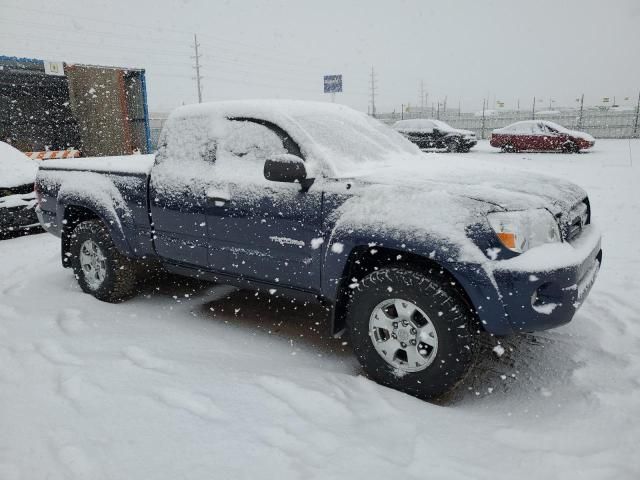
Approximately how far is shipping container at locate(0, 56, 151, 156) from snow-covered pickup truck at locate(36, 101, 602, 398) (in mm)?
8511

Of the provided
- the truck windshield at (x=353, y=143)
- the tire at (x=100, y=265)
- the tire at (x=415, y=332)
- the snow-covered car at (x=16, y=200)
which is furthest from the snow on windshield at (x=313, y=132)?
the snow-covered car at (x=16, y=200)

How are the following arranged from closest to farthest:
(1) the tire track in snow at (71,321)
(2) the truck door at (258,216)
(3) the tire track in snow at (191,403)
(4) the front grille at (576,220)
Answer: (3) the tire track in snow at (191,403) → (4) the front grille at (576,220) → (2) the truck door at (258,216) → (1) the tire track in snow at (71,321)

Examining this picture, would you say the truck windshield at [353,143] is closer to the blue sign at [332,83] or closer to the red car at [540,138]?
the red car at [540,138]

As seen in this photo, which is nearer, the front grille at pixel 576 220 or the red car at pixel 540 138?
the front grille at pixel 576 220

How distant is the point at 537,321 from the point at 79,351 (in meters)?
2.94

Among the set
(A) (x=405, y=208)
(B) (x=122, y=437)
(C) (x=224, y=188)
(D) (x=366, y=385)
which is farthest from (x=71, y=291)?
(A) (x=405, y=208)

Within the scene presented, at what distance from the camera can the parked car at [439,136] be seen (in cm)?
1953

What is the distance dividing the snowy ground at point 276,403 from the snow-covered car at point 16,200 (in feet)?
10.1

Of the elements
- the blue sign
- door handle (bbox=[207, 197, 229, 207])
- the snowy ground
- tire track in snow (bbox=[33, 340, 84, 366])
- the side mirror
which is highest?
the blue sign

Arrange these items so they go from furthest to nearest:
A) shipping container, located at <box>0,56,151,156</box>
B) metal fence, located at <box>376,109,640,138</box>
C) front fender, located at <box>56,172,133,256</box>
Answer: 1. metal fence, located at <box>376,109,640,138</box>
2. shipping container, located at <box>0,56,151,156</box>
3. front fender, located at <box>56,172,133,256</box>

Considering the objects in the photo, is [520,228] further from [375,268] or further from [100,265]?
[100,265]

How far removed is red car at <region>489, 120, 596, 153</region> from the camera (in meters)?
17.9

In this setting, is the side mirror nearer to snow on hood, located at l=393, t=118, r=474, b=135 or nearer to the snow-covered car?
the snow-covered car

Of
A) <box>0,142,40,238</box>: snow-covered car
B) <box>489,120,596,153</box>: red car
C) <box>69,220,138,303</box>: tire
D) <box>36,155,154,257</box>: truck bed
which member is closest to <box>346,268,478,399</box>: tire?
<box>36,155,154,257</box>: truck bed
